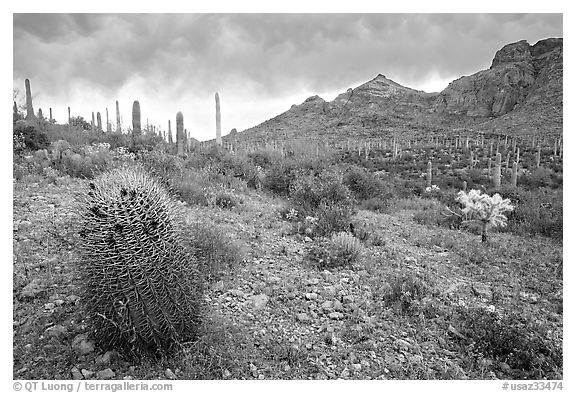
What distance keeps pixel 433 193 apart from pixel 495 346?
958 cm

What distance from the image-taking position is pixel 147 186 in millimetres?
2477

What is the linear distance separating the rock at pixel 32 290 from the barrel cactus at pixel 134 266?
1.12 meters

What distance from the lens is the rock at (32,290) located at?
3344mm

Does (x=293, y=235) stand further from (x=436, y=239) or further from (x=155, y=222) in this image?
(x=155, y=222)

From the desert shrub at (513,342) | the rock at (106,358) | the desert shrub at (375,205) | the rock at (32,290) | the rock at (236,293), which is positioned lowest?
the desert shrub at (513,342)

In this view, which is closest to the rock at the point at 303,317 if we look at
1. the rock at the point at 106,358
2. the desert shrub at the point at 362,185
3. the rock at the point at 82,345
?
the rock at the point at 106,358

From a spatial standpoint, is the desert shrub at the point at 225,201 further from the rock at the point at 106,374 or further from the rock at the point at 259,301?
the rock at the point at 106,374

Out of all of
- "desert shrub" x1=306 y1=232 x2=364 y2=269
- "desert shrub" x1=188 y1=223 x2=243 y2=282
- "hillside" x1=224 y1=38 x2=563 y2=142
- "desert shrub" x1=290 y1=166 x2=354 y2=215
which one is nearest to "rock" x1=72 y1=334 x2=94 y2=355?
"desert shrub" x1=188 y1=223 x2=243 y2=282

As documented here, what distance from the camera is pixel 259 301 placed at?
11.9 ft

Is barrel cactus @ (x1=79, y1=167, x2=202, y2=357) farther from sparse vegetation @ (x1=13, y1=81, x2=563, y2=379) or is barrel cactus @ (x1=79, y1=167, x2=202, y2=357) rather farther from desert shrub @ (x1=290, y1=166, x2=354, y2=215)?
desert shrub @ (x1=290, y1=166, x2=354, y2=215)

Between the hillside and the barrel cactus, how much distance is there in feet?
107

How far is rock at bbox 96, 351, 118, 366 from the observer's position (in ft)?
8.59

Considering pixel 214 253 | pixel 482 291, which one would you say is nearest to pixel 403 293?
pixel 482 291

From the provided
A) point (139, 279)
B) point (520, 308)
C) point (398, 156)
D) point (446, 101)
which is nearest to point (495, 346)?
point (520, 308)
